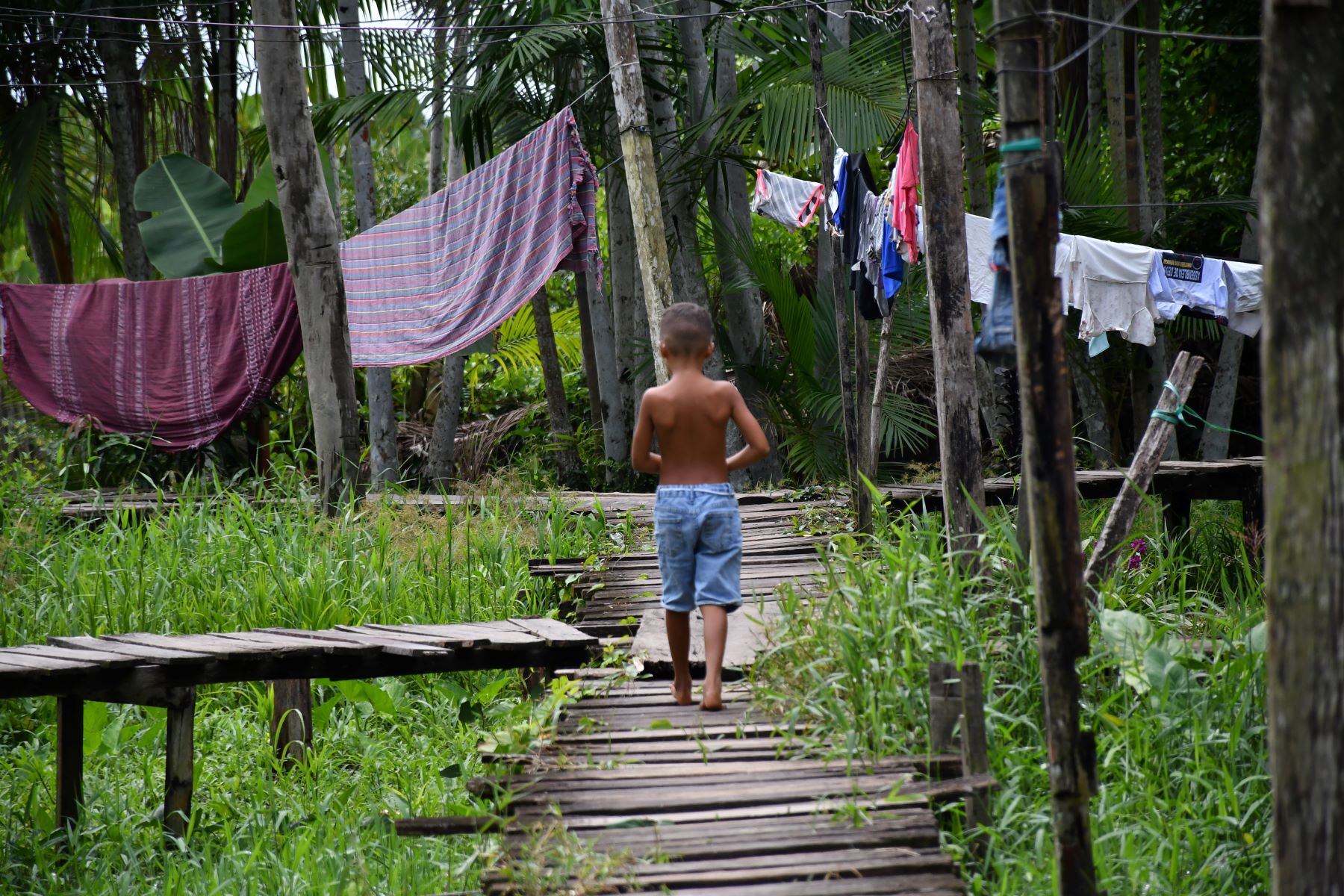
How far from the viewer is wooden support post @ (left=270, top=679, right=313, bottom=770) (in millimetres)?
5602

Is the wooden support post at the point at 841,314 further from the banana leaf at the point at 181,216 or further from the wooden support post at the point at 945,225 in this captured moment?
the banana leaf at the point at 181,216

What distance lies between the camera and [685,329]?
12.1 ft

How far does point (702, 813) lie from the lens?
2914 mm

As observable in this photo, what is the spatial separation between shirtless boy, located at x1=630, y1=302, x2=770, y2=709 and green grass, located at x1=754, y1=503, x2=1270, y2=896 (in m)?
0.30

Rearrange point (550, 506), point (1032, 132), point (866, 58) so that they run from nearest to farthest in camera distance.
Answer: point (1032, 132)
point (550, 506)
point (866, 58)

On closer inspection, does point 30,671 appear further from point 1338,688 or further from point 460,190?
point 460,190

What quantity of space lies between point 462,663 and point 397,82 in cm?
813

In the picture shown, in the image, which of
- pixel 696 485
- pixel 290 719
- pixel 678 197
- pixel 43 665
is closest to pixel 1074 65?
pixel 678 197

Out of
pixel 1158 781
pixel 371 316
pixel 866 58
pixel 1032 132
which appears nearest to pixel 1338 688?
pixel 1032 132

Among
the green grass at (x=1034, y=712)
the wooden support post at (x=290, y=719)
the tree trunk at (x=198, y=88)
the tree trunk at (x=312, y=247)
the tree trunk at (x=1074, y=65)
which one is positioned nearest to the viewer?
the green grass at (x=1034, y=712)

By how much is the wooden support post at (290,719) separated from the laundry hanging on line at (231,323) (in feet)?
9.89

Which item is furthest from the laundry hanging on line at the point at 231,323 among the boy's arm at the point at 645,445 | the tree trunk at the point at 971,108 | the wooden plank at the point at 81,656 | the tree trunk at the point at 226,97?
the boy's arm at the point at 645,445

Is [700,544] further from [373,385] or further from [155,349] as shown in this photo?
[155,349]

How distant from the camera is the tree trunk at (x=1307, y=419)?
1971mm
